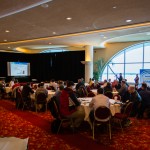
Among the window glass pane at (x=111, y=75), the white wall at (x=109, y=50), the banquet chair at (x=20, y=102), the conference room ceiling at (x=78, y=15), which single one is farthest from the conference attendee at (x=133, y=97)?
the window glass pane at (x=111, y=75)

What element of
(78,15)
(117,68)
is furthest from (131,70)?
(78,15)

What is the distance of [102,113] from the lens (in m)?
4.52

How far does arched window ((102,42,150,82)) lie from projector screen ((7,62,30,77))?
7.51 metres

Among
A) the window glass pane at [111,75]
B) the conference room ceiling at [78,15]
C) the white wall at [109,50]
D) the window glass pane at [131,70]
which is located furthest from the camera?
the window glass pane at [111,75]

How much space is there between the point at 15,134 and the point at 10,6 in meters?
3.58

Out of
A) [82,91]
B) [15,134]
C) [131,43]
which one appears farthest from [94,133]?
[131,43]

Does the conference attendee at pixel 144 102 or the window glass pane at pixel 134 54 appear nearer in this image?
the conference attendee at pixel 144 102

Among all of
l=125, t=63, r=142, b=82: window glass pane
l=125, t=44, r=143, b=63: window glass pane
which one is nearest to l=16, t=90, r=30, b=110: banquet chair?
l=125, t=63, r=142, b=82: window glass pane

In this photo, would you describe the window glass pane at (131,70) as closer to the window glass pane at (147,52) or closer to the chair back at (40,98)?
the window glass pane at (147,52)

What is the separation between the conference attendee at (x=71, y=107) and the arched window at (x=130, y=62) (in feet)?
32.3

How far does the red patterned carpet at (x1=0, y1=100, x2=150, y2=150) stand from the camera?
4.27 meters

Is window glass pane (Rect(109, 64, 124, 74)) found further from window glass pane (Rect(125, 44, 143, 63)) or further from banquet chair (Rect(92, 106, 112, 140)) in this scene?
banquet chair (Rect(92, 106, 112, 140))

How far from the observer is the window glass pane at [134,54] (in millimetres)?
13820

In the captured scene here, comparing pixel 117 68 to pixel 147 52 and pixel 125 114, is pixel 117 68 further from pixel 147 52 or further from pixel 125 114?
pixel 125 114
